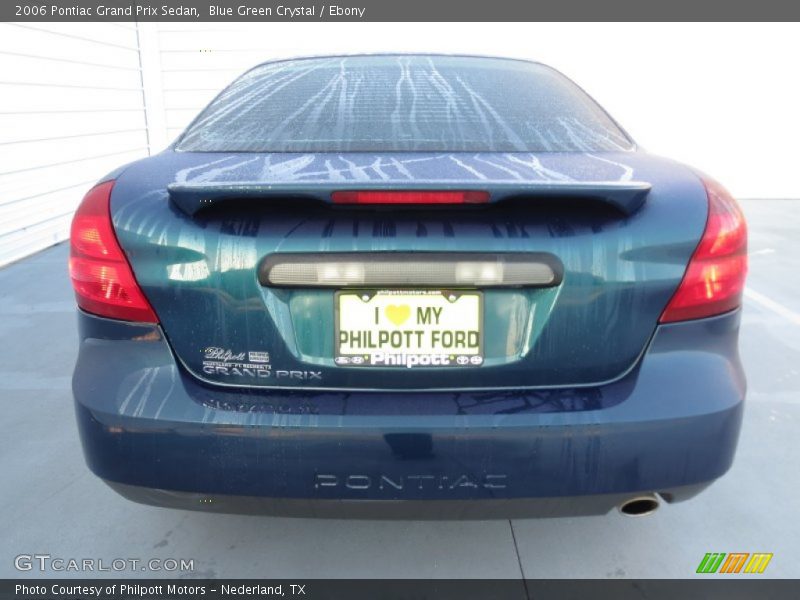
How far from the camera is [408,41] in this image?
28.6ft

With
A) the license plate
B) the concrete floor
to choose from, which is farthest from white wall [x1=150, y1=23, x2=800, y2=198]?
the license plate

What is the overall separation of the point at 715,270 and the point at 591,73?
27.3 ft

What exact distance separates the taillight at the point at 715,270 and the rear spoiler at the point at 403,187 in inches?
8.3

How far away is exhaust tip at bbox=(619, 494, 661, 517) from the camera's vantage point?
1.51 meters

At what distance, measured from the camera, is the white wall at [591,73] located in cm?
839

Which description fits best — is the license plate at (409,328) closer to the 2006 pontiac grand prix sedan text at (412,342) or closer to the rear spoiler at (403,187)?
the 2006 pontiac grand prix sedan text at (412,342)

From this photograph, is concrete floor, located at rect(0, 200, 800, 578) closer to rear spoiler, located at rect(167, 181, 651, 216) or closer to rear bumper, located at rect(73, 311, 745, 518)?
rear bumper, located at rect(73, 311, 745, 518)

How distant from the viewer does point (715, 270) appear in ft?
4.95

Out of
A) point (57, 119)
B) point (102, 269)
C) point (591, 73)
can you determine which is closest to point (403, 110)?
point (102, 269)

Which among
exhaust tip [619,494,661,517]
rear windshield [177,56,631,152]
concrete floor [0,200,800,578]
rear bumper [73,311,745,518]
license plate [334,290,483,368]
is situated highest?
rear windshield [177,56,631,152]

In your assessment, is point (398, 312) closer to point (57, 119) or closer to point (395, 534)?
point (395, 534)

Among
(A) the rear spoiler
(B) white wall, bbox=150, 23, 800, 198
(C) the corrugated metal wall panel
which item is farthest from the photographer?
(B) white wall, bbox=150, 23, 800, 198

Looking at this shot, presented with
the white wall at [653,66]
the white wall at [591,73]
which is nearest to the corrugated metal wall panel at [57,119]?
the white wall at [591,73]

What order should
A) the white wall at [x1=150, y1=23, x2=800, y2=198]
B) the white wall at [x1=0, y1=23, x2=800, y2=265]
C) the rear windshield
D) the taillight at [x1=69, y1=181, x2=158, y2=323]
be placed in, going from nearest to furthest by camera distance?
the taillight at [x1=69, y1=181, x2=158, y2=323], the rear windshield, the white wall at [x1=0, y1=23, x2=800, y2=265], the white wall at [x1=150, y1=23, x2=800, y2=198]
